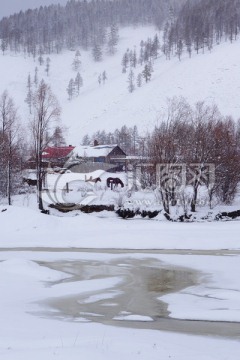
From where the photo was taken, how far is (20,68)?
18050 centimetres

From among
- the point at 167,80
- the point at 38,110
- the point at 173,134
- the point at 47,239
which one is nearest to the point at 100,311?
the point at 47,239

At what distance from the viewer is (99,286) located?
15.9 meters

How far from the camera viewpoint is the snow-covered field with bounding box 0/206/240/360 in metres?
8.38

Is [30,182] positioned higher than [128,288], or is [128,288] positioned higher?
[30,182]

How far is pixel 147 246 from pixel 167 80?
10299 cm

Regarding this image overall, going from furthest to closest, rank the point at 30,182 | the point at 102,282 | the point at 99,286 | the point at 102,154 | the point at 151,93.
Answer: the point at 151,93
the point at 102,154
the point at 30,182
the point at 102,282
the point at 99,286

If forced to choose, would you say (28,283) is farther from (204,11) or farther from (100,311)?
(204,11)

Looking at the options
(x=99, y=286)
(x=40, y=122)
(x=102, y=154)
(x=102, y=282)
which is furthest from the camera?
(x=102, y=154)

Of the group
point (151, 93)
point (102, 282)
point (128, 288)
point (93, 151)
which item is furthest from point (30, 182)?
point (151, 93)

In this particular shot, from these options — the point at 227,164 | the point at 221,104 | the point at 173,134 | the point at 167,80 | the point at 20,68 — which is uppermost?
the point at 20,68

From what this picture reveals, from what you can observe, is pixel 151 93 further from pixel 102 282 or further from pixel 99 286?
pixel 99 286

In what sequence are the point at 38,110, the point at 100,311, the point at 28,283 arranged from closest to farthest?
the point at 100,311
the point at 28,283
the point at 38,110

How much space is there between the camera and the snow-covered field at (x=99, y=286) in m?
8.38

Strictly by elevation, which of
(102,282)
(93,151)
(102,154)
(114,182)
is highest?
(93,151)
